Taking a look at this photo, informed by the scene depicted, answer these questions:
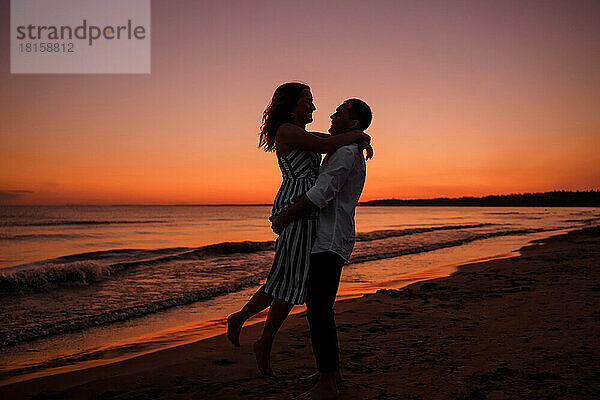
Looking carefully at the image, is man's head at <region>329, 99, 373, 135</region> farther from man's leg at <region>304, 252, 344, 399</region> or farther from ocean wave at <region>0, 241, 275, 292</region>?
ocean wave at <region>0, 241, 275, 292</region>

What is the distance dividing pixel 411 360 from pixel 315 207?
1.68 meters

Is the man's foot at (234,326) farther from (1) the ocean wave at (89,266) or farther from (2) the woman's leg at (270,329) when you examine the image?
(1) the ocean wave at (89,266)

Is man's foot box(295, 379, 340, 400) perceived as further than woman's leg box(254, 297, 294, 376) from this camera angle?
No

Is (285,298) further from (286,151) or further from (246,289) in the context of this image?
(246,289)

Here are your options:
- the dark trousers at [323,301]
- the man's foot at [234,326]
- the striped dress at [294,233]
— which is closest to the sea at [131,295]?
the man's foot at [234,326]

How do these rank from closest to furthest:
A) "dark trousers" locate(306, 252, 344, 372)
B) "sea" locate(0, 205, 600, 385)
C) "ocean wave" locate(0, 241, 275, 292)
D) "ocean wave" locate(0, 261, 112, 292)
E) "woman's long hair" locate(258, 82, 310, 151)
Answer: "dark trousers" locate(306, 252, 344, 372) → "woman's long hair" locate(258, 82, 310, 151) → "sea" locate(0, 205, 600, 385) → "ocean wave" locate(0, 261, 112, 292) → "ocean wave" locate(0, 241, 275, 292)

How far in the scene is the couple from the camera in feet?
8.63

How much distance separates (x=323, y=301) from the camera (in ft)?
8.84

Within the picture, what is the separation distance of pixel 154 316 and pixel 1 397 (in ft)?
9.72

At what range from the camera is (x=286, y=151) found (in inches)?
111

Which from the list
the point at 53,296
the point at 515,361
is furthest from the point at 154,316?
the point at 515,361

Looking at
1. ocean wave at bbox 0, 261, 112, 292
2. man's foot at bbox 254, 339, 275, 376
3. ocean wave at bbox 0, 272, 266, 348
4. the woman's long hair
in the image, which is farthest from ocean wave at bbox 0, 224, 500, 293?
the woman's long hair

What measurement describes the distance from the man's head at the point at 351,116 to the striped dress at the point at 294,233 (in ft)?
0.83

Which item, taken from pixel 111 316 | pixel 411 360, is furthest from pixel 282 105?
pixel 111 316
